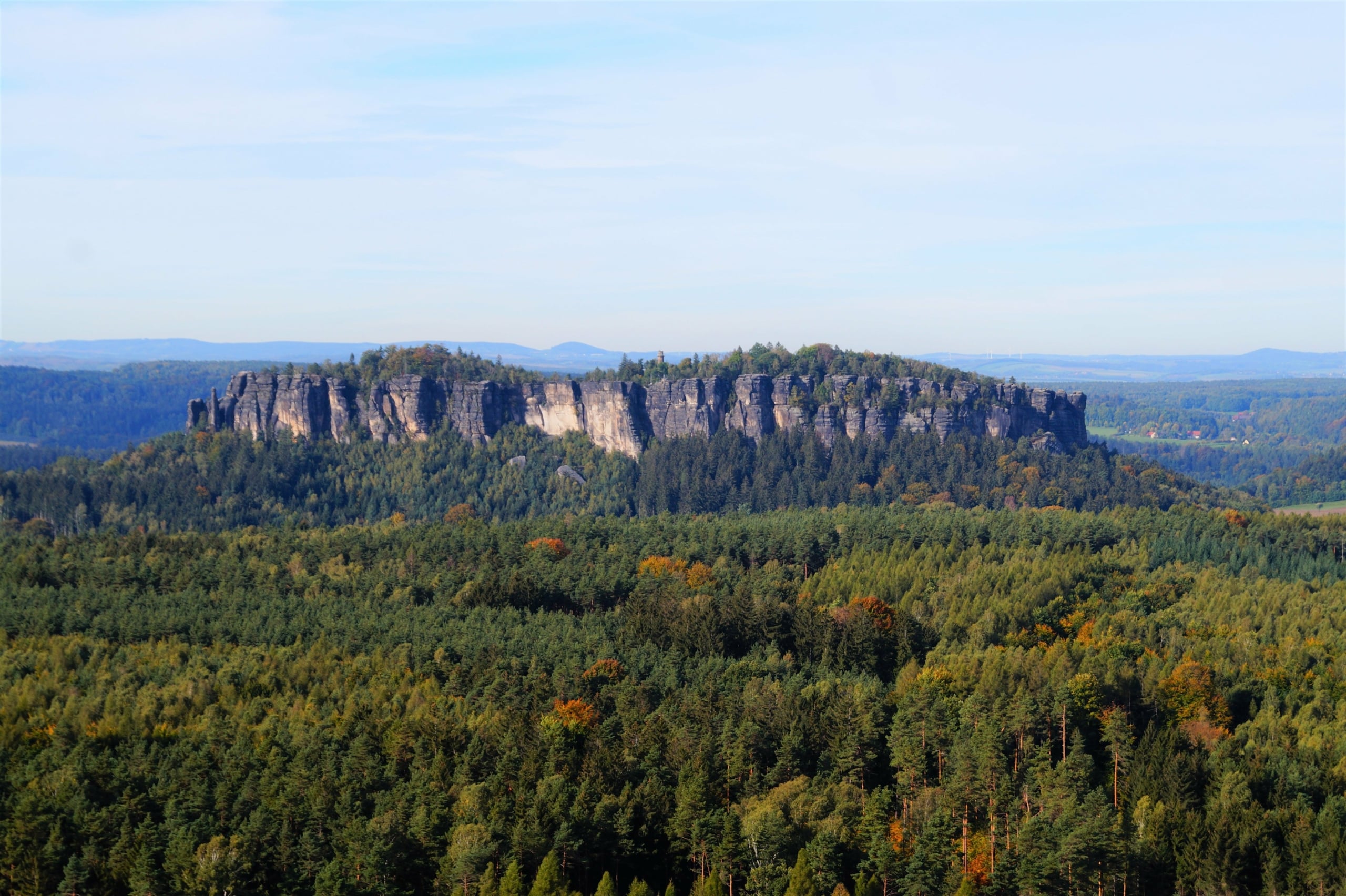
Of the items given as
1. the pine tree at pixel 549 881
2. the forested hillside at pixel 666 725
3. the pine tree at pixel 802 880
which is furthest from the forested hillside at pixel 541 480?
the pine tree at pixel 549 881

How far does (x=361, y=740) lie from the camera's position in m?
50.8

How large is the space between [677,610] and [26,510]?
281 feet

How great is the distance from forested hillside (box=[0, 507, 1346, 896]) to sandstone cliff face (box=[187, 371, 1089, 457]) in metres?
57.9

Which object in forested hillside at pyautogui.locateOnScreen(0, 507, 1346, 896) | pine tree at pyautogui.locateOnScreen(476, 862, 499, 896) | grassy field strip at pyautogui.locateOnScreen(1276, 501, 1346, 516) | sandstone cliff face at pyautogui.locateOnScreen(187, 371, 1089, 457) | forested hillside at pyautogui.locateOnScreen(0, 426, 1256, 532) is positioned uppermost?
sandstone cliff face at pyautogui.locateOnScreen(187, 371, 1089, 457)

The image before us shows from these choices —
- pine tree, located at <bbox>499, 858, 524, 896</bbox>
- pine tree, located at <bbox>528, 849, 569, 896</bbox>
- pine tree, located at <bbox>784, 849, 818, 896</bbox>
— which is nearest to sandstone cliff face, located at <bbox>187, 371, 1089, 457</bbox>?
pine tree, located at <bbox>784, 849, 818, 896</bbox>

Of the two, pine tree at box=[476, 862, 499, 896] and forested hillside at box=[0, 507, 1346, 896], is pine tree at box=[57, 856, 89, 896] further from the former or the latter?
pine tree at box=[476, 862, 499, 896]

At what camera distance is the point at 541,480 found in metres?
145

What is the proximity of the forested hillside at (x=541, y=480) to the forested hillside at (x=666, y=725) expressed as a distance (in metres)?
38.4

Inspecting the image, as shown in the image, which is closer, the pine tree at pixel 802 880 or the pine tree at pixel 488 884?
the pine tree at pixel 802 880

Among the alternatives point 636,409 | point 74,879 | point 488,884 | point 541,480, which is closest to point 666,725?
point 488,884

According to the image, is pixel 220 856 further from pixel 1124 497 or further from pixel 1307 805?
pixel 1124 497

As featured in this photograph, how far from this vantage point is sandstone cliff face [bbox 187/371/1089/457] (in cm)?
15038

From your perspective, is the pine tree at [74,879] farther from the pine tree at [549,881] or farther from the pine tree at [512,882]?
the pine tree at [549,881]

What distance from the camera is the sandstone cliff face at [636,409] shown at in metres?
150
